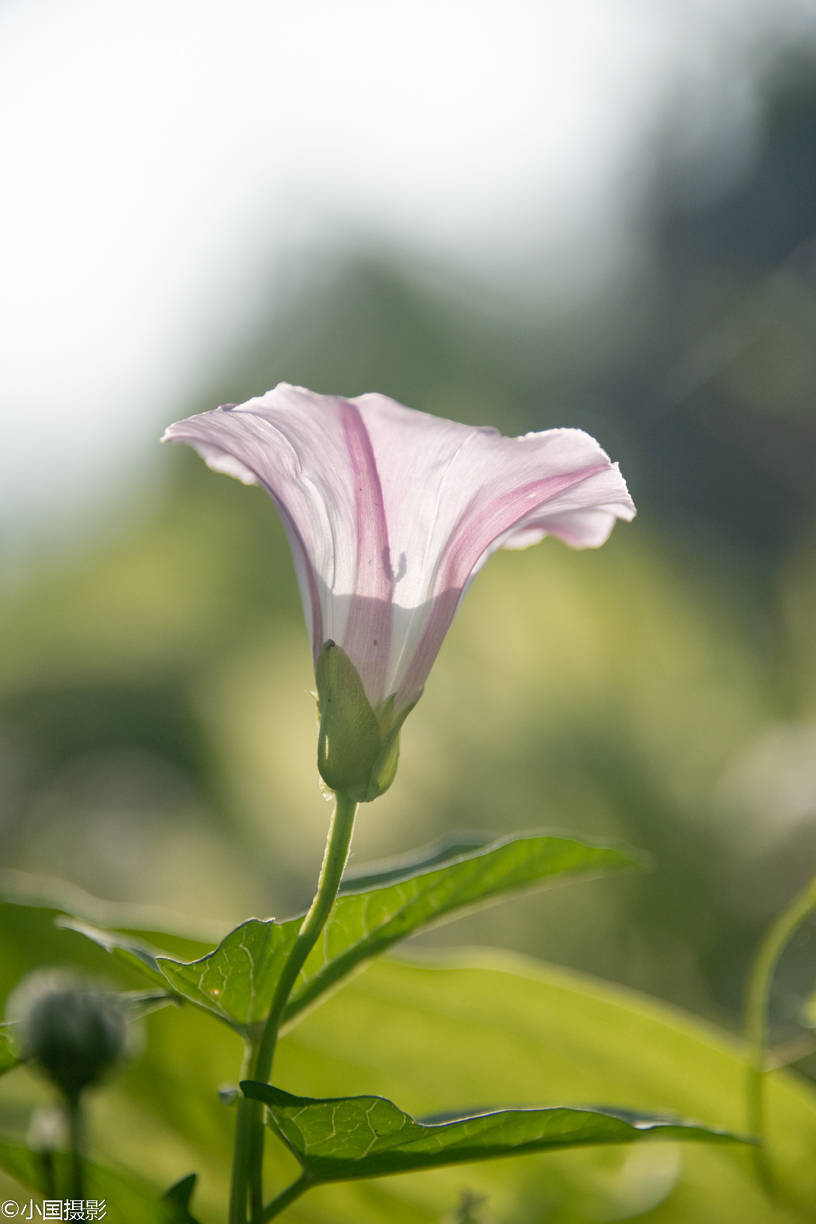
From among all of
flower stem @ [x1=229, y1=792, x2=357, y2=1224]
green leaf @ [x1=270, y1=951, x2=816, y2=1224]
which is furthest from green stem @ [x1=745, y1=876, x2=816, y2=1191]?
flower stem @ [x1=229, y1=792, x2=357, y2=1224]

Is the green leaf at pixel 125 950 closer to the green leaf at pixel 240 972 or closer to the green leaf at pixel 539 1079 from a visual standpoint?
the green leaf at pixel 240 972

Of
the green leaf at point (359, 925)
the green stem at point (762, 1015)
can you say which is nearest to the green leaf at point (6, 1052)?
the green leaf at point (359, 925)

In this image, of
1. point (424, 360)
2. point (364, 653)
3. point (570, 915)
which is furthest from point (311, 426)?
point (424, 360)

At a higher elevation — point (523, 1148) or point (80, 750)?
point (523, 1148)

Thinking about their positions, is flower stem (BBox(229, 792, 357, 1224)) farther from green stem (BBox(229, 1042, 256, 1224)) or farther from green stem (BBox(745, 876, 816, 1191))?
green stem (BBox(745, 876, 816, 1191))

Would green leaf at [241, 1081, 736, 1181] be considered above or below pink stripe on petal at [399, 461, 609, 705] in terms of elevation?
below

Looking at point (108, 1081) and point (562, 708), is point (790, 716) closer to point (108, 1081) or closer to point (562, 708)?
point (562, 708)
